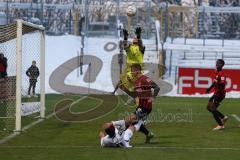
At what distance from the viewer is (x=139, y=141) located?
1709cm

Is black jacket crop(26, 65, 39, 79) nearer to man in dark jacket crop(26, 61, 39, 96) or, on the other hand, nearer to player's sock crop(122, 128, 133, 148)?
man in dark jacket crop(26, 61, 39, 96)

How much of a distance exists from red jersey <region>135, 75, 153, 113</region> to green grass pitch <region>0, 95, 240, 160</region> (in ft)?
2.78

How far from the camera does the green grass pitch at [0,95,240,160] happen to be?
1442 cm

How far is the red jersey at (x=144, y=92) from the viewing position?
1644 centimetres

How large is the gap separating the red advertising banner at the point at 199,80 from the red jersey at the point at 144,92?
66.4ft

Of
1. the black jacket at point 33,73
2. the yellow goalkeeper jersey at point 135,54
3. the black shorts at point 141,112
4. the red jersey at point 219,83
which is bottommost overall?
the black jacket at point 33,73

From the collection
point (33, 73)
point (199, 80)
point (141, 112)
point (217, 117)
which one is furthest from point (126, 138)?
point (199, 80)

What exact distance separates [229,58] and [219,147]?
91.8 ft

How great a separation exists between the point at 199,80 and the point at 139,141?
20.5 meters

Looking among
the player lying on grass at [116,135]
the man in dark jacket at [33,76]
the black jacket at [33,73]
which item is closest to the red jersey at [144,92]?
the player lying on grass at [116,135]

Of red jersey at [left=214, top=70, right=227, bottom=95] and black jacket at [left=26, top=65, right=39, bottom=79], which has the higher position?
red jersey at [left=214, top=70, right=227, bottom=95]

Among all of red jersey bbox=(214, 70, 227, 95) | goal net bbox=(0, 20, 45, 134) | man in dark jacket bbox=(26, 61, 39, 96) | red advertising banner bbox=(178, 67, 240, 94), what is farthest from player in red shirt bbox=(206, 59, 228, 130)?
red advertising banner bbox=(178, 67, 240, 94)

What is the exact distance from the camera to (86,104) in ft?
94.6

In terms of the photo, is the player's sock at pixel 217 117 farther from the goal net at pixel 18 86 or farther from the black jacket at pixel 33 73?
the black jacket at pixel 33 73
